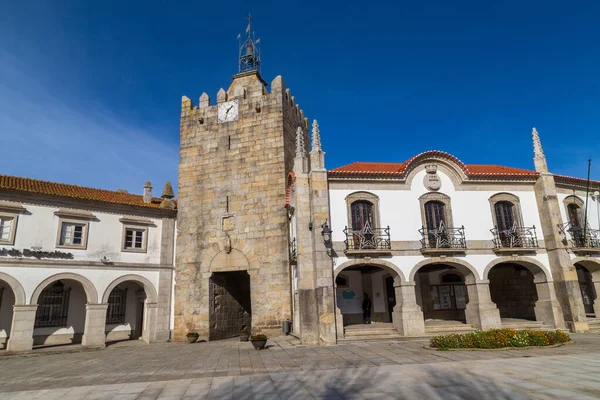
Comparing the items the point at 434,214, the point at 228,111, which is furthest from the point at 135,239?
the point at 434,214

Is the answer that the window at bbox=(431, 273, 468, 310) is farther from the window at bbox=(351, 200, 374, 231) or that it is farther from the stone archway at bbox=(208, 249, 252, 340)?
the stone archway at bbox=(208, 249, 252, 340)

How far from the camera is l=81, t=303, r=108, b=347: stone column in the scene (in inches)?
744

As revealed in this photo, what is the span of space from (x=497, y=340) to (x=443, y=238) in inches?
230

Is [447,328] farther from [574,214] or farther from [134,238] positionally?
[134,238]

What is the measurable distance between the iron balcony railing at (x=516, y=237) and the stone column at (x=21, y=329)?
22.1 metres

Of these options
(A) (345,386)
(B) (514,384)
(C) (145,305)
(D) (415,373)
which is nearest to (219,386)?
(A) (345,386)

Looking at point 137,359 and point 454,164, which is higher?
point 454,164

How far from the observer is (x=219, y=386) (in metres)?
8.98

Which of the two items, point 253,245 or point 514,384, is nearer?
point 514,384

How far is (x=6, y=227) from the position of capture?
1802 cm

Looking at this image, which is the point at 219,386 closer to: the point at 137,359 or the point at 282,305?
the point at 137,359

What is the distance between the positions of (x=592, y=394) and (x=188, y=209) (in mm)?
19366

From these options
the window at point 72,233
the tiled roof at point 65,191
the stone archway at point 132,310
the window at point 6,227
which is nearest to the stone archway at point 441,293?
the stone archway at point 132,310

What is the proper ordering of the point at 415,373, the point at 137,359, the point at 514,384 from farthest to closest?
the point at 137,359 < the point at 415,373 < the point at 514,384
